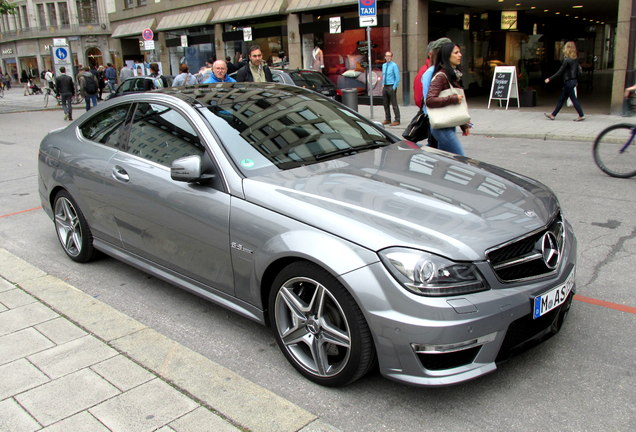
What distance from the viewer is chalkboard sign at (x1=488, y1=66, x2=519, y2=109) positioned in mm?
17078

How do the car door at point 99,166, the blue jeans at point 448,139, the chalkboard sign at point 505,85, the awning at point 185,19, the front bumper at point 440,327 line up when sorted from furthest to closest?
1. the awning at point 185,19
2. the chalkboard sign at point 505,85
3. the blue jeans at point 448,139
4. the car door at point 99,166
5. the front bumper at point 440,327

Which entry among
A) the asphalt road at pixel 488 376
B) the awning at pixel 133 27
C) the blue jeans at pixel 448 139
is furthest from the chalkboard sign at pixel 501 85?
the awning at pixel 133 27

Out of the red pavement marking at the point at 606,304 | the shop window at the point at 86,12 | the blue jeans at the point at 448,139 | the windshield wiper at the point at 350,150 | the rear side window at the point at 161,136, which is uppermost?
the shop window at the point at 86,12

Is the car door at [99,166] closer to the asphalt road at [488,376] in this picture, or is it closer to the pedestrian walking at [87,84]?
the asphalt road at [488,376]

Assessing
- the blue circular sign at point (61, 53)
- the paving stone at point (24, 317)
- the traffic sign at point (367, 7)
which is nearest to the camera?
the paving stone at point (24, 317)

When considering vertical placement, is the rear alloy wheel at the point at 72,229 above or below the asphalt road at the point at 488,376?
above

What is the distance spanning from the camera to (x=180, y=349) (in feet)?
11.4

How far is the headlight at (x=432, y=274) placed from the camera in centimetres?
268

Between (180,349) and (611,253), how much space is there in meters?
3.73

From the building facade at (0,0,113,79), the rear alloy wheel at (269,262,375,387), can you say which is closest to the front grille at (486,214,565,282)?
the rear alloy wheel at (269,262,375,387)

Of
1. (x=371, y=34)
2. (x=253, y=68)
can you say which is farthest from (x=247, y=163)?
(x=371, y=34)

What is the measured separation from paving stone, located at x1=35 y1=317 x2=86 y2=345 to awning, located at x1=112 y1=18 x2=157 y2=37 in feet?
101

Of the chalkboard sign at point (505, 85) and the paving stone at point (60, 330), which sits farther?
the chalkboard sign at point (505, 85)

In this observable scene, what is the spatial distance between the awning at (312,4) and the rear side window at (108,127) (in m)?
16.8
